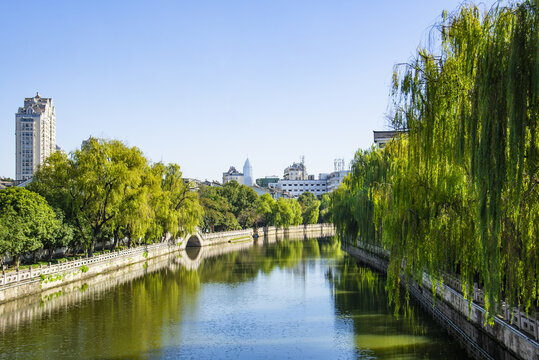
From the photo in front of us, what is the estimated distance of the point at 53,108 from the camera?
5659 inches

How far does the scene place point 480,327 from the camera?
46.5ft

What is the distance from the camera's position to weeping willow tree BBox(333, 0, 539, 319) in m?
8.57

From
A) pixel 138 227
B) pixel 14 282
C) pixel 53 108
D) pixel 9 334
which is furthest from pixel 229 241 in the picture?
pixel 53 108

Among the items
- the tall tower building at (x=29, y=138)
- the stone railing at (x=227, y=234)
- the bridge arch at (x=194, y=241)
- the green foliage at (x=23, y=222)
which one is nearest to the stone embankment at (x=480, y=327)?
the green foliage at (x=23, y=222)

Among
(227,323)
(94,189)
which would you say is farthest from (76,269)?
(227,323)

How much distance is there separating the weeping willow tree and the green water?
2.94 metres

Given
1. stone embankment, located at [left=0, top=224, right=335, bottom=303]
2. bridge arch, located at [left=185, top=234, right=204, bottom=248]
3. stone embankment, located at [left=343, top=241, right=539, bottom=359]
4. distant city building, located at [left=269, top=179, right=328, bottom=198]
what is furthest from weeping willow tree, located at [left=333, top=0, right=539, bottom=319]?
distant city building, located at [left=269, top=179, right=328, bottom=198]

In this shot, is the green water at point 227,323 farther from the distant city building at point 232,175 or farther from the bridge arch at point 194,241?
the distant city building at point 232,175

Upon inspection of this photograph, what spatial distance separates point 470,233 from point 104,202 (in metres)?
27.3

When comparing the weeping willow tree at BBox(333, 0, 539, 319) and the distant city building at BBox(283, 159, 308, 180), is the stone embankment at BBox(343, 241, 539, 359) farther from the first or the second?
the distant city building at BBox(283, 159, 308, 180)

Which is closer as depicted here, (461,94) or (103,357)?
(461,94)

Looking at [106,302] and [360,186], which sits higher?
[360,186]

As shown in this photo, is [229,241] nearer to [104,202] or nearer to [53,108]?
[104,202]

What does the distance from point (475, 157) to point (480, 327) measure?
6.95 metres
